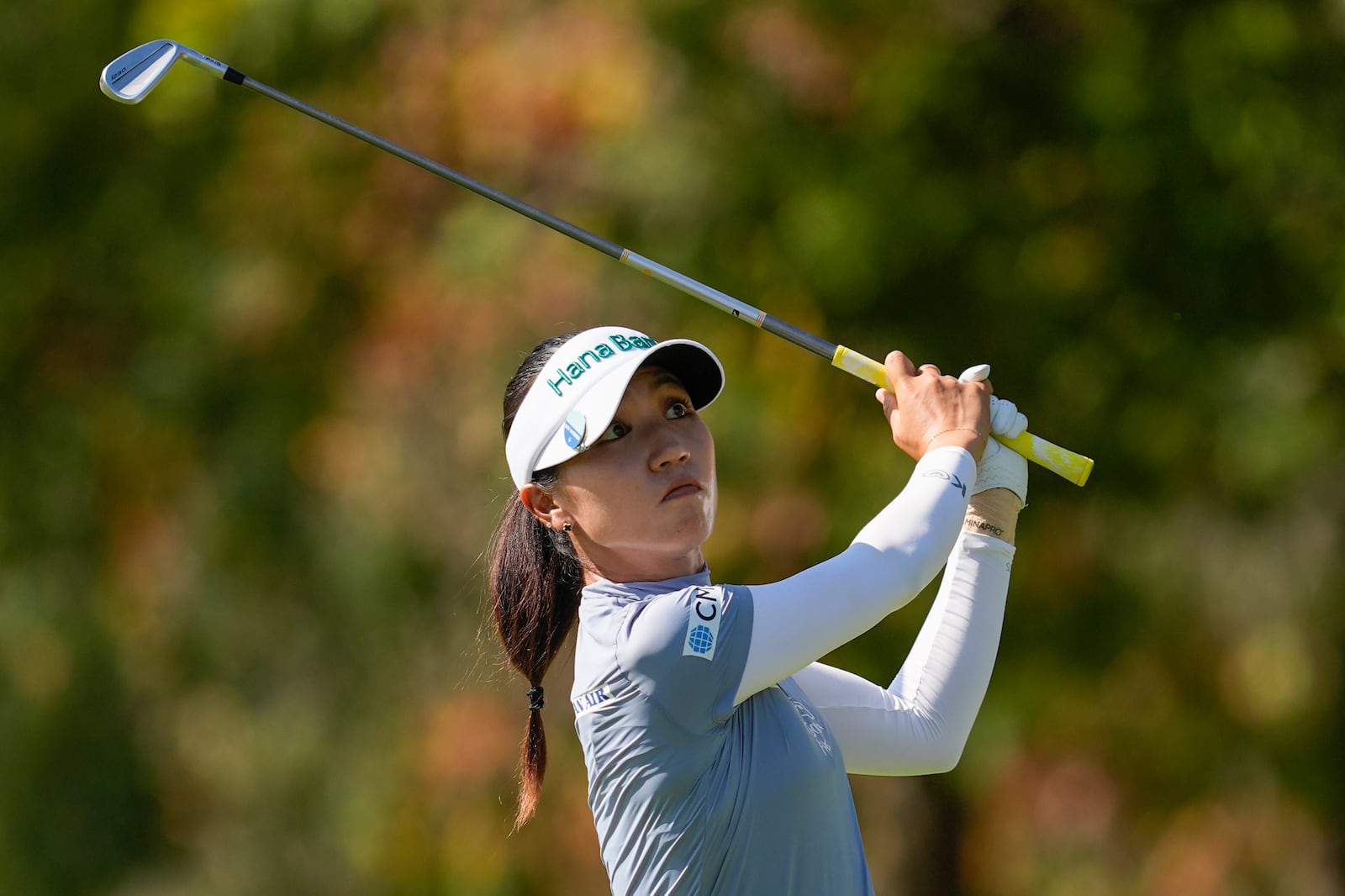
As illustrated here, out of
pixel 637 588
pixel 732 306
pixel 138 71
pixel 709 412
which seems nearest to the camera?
pixel 637 588

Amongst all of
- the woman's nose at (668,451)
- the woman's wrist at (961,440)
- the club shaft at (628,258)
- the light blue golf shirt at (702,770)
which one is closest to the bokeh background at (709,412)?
the club shaft at (628,258)

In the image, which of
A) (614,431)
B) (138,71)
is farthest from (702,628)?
(138,71)

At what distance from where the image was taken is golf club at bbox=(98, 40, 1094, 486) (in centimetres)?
224

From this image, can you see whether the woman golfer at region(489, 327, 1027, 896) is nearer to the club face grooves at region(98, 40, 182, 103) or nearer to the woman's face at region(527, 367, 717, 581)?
the woman's face at region(527, 367, 717, 581)

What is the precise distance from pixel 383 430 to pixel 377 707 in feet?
3.37

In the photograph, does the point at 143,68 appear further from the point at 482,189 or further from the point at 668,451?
the point at 668,451

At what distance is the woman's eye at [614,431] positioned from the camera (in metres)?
2.05

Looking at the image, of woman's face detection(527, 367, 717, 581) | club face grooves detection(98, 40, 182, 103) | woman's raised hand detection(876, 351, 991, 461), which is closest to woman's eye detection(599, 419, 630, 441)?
woman's face detection(527, 367, 717, 581)

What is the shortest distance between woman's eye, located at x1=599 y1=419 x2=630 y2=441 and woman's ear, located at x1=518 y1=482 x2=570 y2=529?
0.40 feet

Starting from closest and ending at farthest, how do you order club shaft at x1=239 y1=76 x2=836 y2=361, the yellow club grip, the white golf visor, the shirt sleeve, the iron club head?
the shirt sleeve → the white golf visor → the yellow club grip → club shaft at x1=239 y1=76 x2=836 y2=361 → the iron club head

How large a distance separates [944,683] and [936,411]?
1.22 feet

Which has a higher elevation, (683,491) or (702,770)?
(683,491)

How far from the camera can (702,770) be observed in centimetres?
189

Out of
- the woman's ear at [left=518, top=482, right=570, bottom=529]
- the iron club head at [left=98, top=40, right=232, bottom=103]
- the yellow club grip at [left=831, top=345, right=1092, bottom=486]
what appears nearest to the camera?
the woman's ear at [left=518, top=482, right=570, bottom=529]
